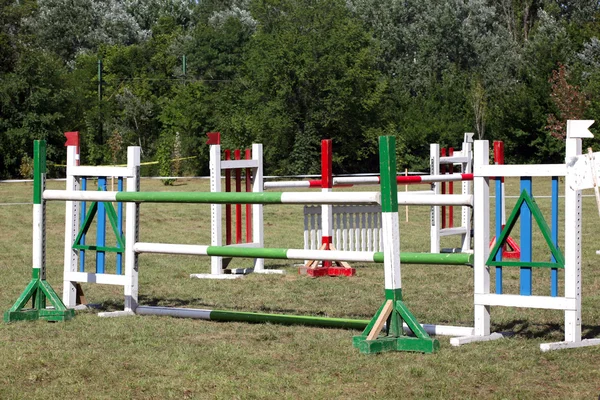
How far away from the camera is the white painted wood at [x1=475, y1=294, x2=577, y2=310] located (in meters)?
6.22

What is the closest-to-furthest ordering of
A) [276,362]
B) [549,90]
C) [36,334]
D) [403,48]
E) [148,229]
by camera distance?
[276,362] → [36,334] → [148,229] → [549,90] → [403,48]

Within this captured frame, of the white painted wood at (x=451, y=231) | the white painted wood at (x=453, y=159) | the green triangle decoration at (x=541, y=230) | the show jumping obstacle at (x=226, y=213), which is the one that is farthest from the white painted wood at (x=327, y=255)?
the white painted wood at (x=453, y=159)

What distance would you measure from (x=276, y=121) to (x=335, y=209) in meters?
33.5

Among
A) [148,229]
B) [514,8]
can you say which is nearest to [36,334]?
[148,229]

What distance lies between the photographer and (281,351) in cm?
615

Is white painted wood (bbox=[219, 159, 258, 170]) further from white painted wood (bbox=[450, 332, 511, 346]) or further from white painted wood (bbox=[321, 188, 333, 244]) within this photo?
white painted wood (bbox=[450, 332, 511, 346])

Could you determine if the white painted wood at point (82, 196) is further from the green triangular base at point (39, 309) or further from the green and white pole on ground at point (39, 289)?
the green triangular base at point (39, 309)

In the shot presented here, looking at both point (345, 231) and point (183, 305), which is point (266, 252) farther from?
point (345, 231)

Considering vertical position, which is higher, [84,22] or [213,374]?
[84,22]

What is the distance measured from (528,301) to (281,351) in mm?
1679

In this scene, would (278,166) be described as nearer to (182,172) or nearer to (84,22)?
(182,172)

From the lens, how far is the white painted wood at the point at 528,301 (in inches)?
245

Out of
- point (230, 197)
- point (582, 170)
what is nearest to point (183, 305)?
point (230, 197)

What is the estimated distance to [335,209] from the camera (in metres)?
11.8
